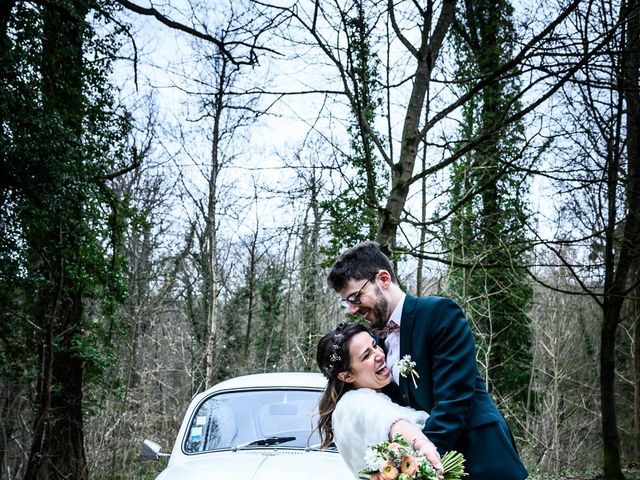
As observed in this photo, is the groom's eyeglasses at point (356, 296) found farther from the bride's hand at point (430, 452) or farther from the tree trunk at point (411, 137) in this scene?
the tree trunk at point (411, 137)

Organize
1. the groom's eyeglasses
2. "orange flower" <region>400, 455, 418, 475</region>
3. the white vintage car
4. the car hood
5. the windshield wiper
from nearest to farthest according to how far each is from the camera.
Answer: "orange flower" <region>400, 455, 418, 475</region> → the groom's eyeglasses → the car hood → the white vintage car → the windshield wiper

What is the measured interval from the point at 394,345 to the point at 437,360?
1.00 ft

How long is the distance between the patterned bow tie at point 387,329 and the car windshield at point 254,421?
2.25 meters

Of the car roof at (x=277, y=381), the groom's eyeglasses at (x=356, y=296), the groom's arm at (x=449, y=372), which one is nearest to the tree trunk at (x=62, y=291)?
the car roof at (x=277, y=381)

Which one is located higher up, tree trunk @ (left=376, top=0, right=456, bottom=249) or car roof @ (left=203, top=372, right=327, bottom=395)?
tree trunk @ (left=376, top=0, right=456, bottom=249)

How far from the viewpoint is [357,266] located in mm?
2869

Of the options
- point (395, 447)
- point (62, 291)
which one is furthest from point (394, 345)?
point (62, 291)

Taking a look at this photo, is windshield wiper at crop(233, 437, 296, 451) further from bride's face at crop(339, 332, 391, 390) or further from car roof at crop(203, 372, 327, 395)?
bride's face at crop(339, 332, 391, 390)

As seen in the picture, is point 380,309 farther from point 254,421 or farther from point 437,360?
point 254,421

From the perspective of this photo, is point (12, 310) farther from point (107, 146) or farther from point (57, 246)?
point (107, 146)

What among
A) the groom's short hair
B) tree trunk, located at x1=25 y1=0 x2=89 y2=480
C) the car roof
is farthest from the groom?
tree trunk, located at x1=25 y1=0 x2=89 y2=480

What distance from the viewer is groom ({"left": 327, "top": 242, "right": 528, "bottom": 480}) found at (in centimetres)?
245

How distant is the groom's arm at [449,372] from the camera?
2.40 meters

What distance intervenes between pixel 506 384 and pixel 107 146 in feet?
55.4
